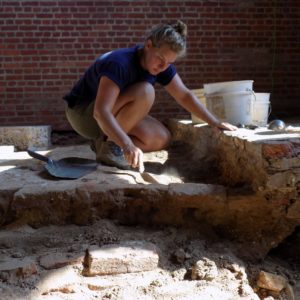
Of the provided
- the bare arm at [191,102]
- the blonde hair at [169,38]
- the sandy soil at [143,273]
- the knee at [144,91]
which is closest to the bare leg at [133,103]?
the knee at [144,91]

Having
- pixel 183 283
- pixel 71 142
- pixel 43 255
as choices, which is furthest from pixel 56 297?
pixel 71 142

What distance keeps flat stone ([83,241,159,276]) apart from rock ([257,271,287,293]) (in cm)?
59

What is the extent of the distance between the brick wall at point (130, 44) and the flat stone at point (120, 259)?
3.50m

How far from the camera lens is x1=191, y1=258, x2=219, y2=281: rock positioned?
88.6 inches

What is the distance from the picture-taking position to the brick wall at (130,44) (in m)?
5.45

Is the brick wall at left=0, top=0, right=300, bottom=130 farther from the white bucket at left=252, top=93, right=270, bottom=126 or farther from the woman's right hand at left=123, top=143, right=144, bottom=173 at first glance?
the woman's right hand at left=123, top=143, right=144, bottom=173

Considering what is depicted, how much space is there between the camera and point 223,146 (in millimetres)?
3205

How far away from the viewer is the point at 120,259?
2.22 metres

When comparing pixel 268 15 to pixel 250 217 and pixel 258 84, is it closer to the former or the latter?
pixel 258 84

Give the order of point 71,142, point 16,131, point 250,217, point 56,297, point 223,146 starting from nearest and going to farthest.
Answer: point 56,297 < point 250,217 < point 223,146 < point 16,131 < point 71,142

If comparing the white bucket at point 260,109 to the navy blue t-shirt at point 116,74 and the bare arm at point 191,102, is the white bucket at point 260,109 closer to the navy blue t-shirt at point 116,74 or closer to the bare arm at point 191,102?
the bare arm at point 191,102

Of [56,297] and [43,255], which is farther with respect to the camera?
[43,255]

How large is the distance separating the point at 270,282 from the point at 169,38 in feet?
4.82

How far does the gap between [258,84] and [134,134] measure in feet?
9.68
